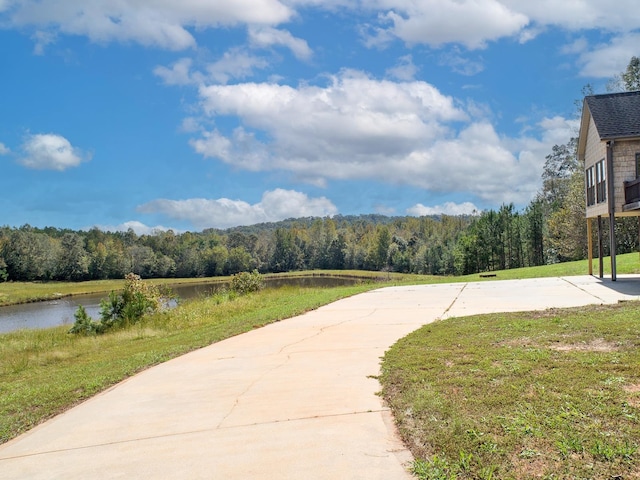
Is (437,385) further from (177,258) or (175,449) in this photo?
(177,258)

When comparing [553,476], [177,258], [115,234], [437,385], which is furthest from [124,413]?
[115,234]

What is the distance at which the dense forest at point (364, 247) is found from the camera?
Answer: 150 ft

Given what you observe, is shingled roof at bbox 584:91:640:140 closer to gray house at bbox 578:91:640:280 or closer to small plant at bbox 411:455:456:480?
gray house at bbox 578:91:640:280

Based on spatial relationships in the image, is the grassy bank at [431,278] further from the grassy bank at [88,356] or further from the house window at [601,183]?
the grassy bank at [88,356]

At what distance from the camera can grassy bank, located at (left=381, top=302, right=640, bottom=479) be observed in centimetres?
348

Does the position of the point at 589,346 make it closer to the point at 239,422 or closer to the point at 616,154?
the point at 239,422

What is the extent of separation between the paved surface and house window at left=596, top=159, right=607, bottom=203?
1148 cm

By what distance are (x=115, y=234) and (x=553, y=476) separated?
151204 mm

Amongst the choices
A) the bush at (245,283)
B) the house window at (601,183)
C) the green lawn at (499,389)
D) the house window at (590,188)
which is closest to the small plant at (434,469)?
the green lawn at (499,389)

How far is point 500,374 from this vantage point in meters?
5.45

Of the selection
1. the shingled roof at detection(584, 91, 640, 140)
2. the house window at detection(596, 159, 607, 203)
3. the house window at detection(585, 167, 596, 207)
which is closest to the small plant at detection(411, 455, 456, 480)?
the shingled roof at detection(584, 91, 640, 140)

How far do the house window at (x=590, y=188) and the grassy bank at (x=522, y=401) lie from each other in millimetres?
12181

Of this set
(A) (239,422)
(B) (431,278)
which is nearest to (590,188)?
(B) (431,278)

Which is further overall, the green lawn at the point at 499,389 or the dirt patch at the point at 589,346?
the dirt patch at the point at 589,346
